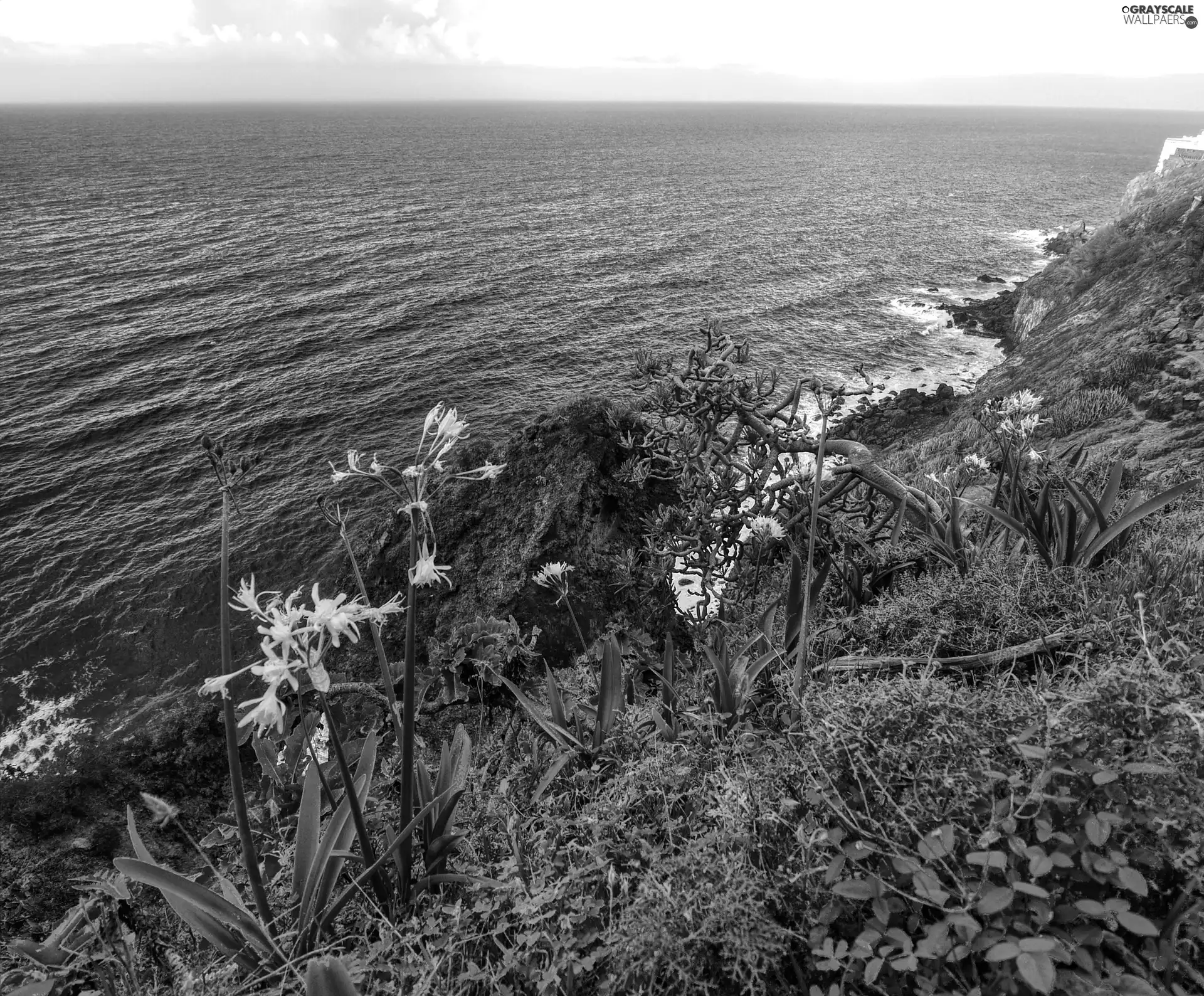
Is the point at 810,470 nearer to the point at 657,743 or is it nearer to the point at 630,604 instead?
the point at 630,604

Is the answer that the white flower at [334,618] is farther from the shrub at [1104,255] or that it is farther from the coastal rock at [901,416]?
the shrub at [1104,255]

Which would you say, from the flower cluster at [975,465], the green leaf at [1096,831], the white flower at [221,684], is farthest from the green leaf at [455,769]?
the flower cluster at [975,465]

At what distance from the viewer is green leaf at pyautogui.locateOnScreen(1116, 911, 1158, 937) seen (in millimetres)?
1646

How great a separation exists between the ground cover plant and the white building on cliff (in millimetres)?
62031

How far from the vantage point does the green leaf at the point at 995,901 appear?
70.4 inches

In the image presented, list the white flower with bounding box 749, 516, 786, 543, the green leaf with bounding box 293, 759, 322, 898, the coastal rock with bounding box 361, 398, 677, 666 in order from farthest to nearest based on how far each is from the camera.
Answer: the coastal rock with bounding box 361, 398, 677, 666
the white flower with bounding box 749, 516, 786, 543
the green leaf with bounding box 293, 759, 322, 898

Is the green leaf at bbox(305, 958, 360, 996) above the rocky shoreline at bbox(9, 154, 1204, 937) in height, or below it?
above

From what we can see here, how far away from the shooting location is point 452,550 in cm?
787

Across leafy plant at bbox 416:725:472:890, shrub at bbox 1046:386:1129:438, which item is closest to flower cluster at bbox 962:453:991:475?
leafy plant at bbox 416:725:472:890

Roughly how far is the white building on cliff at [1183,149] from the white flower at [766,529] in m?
61.9

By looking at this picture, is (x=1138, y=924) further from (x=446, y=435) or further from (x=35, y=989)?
(x=35, y=989)

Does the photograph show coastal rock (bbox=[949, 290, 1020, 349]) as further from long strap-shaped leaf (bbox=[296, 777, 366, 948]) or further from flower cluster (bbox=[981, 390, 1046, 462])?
long strap-shaped leaf (bbox=[296, 777, 366, 948])

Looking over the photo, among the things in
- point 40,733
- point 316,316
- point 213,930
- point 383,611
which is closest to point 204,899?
point 213,930

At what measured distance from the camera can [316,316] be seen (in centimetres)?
3244
